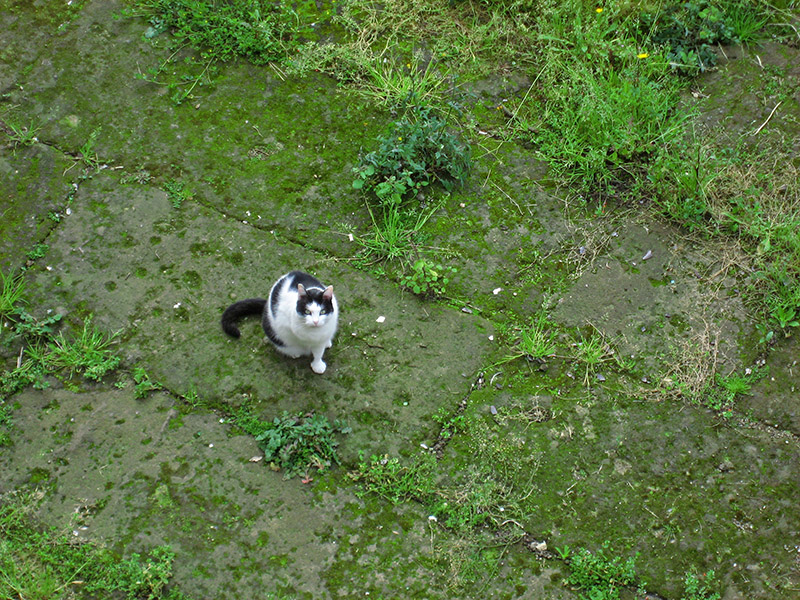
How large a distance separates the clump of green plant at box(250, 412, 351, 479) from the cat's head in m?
0.46

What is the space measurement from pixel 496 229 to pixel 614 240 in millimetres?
644

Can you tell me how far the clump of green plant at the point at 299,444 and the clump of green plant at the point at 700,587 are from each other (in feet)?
4.89

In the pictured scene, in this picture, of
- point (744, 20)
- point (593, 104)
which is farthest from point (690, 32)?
point (593, 104)

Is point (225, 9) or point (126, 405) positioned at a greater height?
point (225, 9)

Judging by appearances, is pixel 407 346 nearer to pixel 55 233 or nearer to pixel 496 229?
pixel 496 229

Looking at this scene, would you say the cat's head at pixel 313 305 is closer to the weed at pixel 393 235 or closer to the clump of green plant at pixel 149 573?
the weed at pixel 393 235

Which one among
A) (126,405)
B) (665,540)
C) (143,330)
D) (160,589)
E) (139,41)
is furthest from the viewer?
(139,41)

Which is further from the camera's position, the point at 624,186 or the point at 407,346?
the point at 624,186

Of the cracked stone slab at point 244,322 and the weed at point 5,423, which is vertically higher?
the cracked stone slab at point 244,322

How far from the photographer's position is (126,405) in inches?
109

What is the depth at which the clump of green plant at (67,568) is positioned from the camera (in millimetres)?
2293

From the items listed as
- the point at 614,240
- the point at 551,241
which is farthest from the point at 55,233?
the point at 614,240

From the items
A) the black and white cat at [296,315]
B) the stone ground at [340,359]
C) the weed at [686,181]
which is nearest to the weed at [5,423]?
the stone ground at [340,359]

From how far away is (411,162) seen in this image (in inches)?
132
